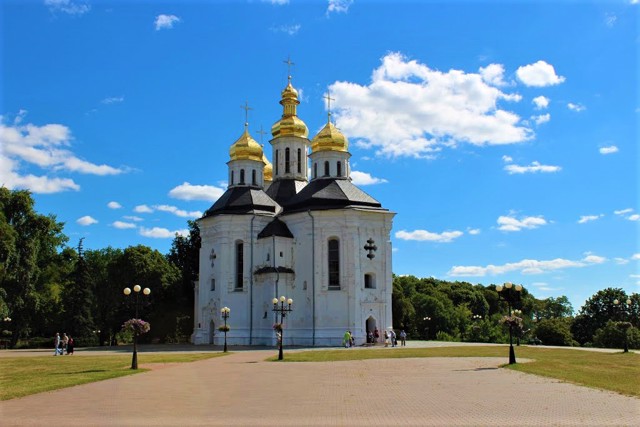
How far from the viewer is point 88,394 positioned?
15883 millimetres

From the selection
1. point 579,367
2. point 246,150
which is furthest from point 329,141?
point 579,367

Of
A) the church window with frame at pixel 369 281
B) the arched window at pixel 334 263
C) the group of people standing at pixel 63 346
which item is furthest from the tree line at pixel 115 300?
the arched window at pixel 334 263

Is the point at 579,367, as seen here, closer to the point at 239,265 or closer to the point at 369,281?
the point at 369,281

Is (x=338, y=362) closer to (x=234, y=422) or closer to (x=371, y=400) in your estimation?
(x=371, y=400)

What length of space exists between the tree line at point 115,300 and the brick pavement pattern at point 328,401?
19730mm

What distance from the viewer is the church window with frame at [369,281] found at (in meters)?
44.8

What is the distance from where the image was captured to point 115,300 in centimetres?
5719

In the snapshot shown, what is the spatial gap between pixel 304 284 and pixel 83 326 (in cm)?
2003

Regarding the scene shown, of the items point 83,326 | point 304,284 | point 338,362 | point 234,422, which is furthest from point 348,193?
point 234,422

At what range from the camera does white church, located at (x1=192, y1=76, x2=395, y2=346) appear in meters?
43.5

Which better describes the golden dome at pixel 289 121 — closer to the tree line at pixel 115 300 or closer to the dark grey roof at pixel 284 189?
the dark grey roof at pixel 284 189

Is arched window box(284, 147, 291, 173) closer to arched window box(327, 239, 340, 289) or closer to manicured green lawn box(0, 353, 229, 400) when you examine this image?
arched window box(327, 239, 340, 289)

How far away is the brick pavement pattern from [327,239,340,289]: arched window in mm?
22964

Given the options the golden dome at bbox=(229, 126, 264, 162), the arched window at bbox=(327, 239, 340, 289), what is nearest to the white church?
the arched window at bbox=(327, 239, 340, 289)
